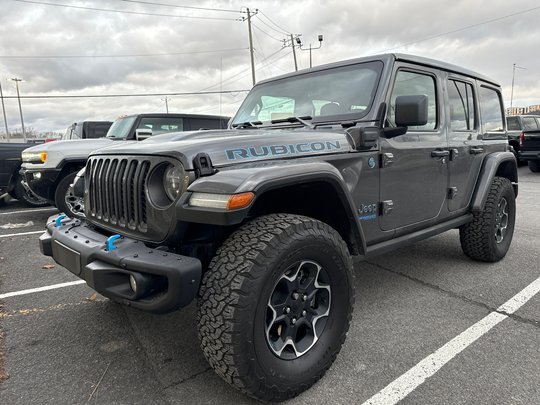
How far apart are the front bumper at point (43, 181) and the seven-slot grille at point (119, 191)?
159 inches

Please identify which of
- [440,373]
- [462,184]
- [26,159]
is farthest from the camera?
[26,159]

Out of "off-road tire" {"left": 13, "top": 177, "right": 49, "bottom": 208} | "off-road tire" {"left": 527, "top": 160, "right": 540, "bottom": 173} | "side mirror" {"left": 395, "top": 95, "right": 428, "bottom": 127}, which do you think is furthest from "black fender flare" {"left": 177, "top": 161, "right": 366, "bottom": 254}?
"off-road tire" {"left": 527, "top": 160, "right": 540, "bottom": 173}

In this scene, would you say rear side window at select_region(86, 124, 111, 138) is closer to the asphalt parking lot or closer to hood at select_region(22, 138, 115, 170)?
hood at select_region(22, 138, 115, 170)

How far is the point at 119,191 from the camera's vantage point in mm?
2301

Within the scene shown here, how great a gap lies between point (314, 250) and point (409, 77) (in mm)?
1839

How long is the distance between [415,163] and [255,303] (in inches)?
74.5

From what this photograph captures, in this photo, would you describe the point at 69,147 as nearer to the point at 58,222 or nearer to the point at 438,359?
the point at 58,222

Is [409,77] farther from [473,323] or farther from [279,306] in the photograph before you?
[279,306]

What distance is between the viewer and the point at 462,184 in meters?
3.69

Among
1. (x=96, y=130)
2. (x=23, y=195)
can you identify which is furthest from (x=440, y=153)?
(x=96, y=130)

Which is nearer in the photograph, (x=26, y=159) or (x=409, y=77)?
(x=409, y=77)

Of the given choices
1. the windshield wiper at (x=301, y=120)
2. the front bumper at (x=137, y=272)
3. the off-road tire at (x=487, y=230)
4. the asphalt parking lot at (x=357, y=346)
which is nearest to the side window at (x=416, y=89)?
the windshield wiper at (x=301, y=120)

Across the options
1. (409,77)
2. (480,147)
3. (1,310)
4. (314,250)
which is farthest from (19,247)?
(480,147)

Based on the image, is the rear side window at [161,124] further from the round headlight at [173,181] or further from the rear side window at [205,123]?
the round headlight at [173,181]
